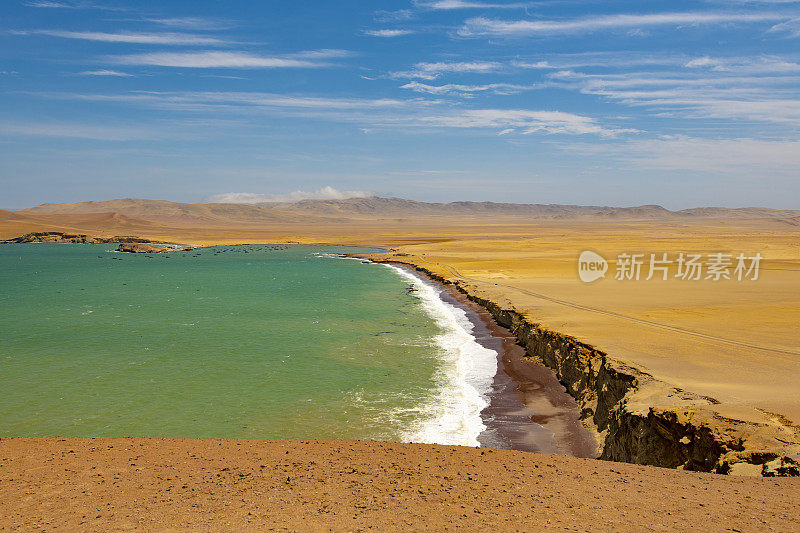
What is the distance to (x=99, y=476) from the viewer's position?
927 cm

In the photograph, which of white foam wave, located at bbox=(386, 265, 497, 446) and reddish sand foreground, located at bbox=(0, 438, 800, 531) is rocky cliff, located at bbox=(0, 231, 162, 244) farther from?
reddish sand foreground, located at bbox=(0, 438, 800, 531)

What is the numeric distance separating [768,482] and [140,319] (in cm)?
3245

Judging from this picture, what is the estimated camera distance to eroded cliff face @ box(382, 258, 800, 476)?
927 centimetres

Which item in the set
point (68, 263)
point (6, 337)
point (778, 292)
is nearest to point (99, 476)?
point (6, 337)

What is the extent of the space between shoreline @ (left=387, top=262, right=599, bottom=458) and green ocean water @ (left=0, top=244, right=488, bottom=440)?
6.85ft

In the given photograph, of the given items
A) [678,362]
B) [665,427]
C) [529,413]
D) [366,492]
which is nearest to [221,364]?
[529,413]

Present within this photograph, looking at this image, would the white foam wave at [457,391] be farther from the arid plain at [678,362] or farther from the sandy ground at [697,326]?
the sandy ground at [697,326]

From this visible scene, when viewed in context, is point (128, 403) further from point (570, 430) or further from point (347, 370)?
point (570, 430)

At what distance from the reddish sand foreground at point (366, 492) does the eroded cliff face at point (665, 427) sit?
113 centimetres

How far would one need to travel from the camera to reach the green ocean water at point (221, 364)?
15.0m

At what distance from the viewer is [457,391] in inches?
711

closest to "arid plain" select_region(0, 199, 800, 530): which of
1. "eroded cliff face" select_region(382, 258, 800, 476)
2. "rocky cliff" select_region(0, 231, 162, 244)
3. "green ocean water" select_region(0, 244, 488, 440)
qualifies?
"eroded cliff face" select_region(382, 258, 800, 476)

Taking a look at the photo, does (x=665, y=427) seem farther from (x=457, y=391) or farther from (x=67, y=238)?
(x=67, y=238)

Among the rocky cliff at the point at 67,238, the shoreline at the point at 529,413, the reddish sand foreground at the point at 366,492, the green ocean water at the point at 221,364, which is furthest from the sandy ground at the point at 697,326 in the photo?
the rocky cliff at the point at 67,238
